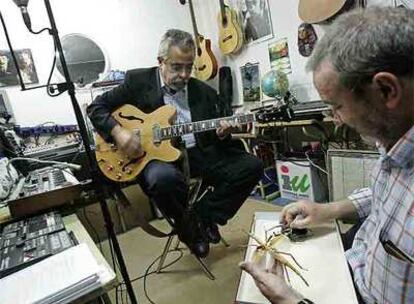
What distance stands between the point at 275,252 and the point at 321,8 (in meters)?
1.79

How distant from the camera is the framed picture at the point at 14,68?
8.52 ft

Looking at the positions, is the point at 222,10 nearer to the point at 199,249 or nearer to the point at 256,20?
the point at 256,20

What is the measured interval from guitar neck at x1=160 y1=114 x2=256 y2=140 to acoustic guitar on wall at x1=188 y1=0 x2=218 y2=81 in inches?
57.9

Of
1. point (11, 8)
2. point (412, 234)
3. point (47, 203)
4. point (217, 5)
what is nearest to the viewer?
point (412, 234)

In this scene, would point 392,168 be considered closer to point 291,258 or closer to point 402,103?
point 402,103

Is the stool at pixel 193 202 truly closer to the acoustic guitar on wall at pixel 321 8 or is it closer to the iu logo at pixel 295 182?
the iu logo at pixel 295 182

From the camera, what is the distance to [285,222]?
0.91m

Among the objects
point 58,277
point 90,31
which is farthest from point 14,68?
point 58,277

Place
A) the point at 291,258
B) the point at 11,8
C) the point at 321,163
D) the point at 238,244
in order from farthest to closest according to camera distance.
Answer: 1. the point at 11,8
2. the point at 321,163
3. the point at 238,244
4. the point at 291,258

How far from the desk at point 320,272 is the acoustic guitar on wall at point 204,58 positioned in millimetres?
2513

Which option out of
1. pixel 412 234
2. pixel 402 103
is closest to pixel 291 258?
pixel 412 234

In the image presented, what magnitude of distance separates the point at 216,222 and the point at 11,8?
245 cm

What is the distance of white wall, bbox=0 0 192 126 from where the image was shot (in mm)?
2664

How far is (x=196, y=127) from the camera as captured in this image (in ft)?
5.95
